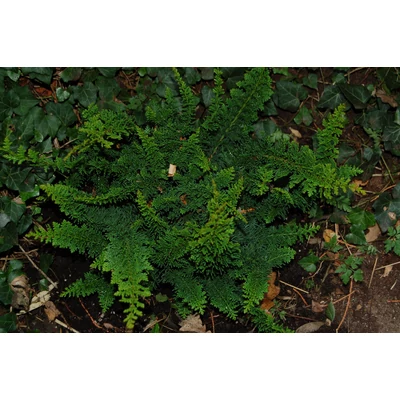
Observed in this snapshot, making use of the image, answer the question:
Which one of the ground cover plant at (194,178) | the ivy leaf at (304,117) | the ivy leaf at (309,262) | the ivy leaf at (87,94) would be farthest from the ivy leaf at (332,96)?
the ivy leaf at (87,94)

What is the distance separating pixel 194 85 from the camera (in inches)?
117

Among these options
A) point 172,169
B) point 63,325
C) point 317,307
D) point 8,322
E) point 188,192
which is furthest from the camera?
point 317,307

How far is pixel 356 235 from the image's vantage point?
282 centimetres

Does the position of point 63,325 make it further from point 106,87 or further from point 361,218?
point 361,218

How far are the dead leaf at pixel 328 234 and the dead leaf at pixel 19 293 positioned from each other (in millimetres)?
1697

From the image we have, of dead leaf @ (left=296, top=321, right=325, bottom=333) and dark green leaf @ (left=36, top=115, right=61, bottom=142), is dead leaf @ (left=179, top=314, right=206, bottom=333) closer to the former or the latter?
dead leaf @ (left=296, top=321, right=325, bottom=333)

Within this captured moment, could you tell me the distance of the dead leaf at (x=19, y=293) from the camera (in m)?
2.64

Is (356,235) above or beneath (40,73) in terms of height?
beneath

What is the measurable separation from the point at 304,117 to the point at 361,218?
2.23 ft

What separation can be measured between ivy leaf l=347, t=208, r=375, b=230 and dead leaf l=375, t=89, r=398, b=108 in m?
0.67

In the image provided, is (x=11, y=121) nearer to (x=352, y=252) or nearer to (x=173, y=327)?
(x=173, y=327)

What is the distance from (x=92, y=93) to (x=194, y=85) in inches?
23.7

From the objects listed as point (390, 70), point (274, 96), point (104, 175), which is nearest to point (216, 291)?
point (104, 175)

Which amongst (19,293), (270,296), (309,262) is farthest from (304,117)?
(19,293)
